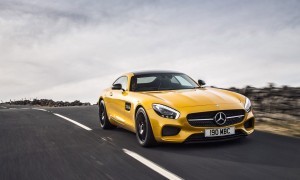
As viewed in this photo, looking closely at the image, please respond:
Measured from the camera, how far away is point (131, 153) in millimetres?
7125

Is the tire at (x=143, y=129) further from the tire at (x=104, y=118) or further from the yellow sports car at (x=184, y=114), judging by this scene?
the tire at (x=104, y=118)

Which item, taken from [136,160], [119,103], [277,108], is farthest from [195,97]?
[277,108]

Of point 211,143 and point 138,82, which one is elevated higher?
point 138,82

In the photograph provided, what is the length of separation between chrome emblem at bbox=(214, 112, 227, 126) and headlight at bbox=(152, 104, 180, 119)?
1.99 feet

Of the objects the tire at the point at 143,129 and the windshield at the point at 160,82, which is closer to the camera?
the tire at the point at 143,129

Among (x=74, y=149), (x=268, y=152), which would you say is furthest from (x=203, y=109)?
(x=74, y=149)

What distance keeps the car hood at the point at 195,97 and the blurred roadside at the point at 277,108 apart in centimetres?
198

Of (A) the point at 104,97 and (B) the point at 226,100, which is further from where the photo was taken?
(A) the point at 104,97

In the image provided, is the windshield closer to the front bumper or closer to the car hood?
the car hood

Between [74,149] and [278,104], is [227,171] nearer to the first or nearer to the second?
[74,149]

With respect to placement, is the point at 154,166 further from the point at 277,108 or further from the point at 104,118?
the point at 277,108

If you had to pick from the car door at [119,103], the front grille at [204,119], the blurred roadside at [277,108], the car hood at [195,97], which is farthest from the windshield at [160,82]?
→ the blurred roadside at [277,108]

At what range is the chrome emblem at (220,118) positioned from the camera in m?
7.16

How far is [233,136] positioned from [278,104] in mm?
3761
